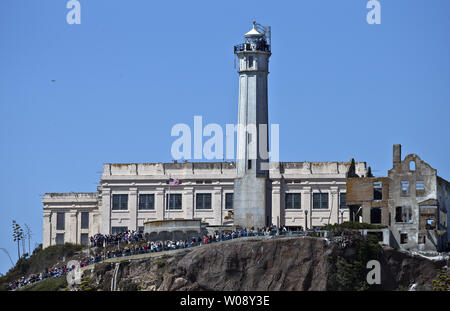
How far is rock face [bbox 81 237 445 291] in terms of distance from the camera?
121438 mm

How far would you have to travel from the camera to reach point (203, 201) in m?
156

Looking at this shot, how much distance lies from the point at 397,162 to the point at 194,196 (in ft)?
105

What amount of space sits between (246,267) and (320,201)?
33.8 m

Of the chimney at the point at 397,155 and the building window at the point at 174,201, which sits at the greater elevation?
the chimney at the point at 397,155

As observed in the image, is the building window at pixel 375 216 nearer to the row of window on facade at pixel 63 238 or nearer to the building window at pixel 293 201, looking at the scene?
the building window at pixel 293 201

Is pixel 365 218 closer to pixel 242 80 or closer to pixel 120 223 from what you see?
pixel 242 80

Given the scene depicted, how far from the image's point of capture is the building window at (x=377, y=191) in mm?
133500

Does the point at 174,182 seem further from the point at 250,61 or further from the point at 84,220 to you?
the point at 250,61

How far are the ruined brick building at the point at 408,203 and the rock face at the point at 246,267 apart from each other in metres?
7.68

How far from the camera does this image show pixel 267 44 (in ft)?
449

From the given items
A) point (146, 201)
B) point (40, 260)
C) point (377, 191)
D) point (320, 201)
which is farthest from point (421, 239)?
point (40, 260)

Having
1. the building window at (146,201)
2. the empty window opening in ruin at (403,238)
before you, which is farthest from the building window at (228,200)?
the empty window opening in ruin at (403,238)

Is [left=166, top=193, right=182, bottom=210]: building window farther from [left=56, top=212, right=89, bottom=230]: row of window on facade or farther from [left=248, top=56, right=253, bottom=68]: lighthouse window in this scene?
[left=248, top=56, right=253, bottom=68]: lighthouse window

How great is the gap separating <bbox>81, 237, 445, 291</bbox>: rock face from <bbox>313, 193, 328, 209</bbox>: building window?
30611mm
